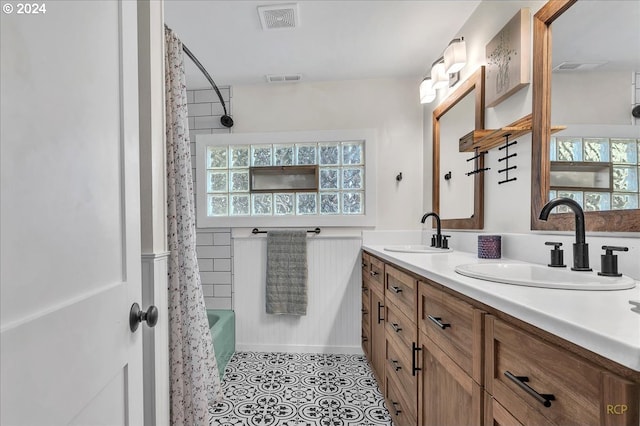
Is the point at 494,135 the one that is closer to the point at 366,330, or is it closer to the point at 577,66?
the point at 577,66

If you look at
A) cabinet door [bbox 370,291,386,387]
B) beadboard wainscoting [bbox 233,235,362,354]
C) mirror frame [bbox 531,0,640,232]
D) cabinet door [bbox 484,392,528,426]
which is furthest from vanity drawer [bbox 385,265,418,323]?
beadboard wainscoting [bbox 233,235,362,354]

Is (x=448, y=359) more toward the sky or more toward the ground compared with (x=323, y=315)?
more toward the sky

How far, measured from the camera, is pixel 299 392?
1915 millimetres

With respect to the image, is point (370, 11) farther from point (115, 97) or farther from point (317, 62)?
point (115, 97)

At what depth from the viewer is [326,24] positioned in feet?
5.91

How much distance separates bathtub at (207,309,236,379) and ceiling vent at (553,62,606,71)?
2.43 metres

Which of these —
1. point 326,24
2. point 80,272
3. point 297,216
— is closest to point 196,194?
point 297,216

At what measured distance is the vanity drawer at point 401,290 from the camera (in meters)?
1.24

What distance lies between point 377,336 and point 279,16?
2.10 m

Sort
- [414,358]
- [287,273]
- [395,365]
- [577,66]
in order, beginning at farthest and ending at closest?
[287,273]
[395,365]
[414,358]
[577,66]

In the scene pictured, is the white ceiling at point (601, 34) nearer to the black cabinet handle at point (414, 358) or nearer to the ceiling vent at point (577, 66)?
the ceiling vent at point (577, 66)

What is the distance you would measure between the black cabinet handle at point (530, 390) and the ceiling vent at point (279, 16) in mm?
1907

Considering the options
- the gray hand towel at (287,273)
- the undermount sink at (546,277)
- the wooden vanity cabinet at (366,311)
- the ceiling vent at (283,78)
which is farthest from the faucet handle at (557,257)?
the ceiling vent at (283,78)

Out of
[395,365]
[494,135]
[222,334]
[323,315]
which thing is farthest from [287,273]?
[494,135]
